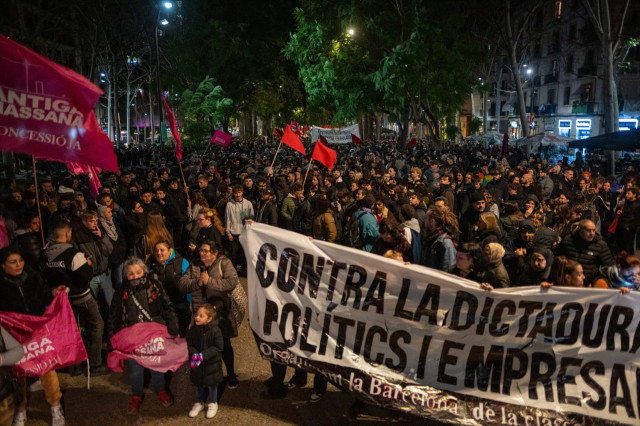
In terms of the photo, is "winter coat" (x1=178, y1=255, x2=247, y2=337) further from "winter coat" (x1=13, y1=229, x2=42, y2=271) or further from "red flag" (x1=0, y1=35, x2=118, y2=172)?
"winter coat" (x1=13, y1=229, x2=42, y2=271)

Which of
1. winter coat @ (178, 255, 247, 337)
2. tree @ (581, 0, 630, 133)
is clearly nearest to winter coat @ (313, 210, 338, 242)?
winter coat @ (178, 255, 247, 337)

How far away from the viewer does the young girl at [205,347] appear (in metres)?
4.48

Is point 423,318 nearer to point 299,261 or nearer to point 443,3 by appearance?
point 299,261

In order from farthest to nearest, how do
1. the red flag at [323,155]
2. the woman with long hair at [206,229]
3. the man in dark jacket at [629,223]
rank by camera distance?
the red flag at [323,155] < the man in dark jacket at [629,223] < the woman with long hair at [206,229]

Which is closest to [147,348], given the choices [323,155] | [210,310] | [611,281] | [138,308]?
[138,308]

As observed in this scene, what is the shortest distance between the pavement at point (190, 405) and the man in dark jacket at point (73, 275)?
0.41m

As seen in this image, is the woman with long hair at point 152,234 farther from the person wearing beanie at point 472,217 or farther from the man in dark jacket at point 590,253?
the man in dark jacket at point 590,253

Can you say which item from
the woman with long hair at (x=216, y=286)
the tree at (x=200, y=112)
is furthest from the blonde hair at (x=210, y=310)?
the tree at (x=200, y=112)

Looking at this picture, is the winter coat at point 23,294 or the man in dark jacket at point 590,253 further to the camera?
the man in dark jacket at point 590,253

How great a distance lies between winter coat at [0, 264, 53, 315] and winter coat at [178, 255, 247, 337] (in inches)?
48.2

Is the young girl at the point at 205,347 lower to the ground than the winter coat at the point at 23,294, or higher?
lower

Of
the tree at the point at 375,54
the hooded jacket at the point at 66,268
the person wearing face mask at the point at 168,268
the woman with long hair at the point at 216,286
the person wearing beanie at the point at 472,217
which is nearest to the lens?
the woman with long hair at the point at 216,286

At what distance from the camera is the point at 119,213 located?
8000mm

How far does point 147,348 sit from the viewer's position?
15.0 feet
